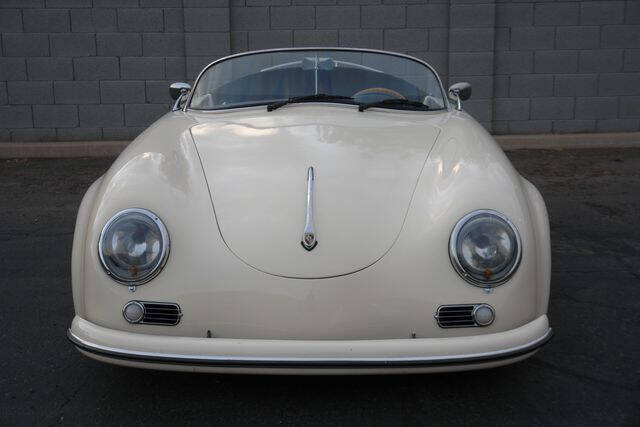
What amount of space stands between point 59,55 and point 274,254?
23.8ft

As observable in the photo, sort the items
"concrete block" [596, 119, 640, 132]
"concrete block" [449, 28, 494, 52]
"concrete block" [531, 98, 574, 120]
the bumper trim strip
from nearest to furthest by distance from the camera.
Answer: the bumper trim strip, "concrete block" [449, 28, 494, 52], "concrete block" [531, 98, 574, 120], "concrete block" [596, 119, 640, 132]

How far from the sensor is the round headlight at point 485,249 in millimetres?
2352

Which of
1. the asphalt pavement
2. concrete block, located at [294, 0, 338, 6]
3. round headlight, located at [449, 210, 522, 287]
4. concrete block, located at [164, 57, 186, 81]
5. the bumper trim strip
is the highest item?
concrete block, located at [294, 0, 338, 6]

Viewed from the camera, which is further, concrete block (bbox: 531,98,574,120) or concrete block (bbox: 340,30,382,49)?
concrete block (bbox: 531,98,574,120)

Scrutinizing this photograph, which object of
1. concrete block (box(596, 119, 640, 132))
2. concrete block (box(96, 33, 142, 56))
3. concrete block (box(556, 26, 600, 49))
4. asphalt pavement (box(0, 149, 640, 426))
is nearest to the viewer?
asphalt pavement (box(0, 149, 640, 426))

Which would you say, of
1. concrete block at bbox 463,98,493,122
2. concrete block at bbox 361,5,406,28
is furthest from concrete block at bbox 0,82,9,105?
concrete block at bbox 463,98,493,122

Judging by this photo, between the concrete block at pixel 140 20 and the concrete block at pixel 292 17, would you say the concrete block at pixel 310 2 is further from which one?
the concrete block at pixel 140 20

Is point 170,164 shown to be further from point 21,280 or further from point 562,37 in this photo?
point 562,37

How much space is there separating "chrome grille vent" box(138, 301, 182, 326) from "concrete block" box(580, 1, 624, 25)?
7.94m

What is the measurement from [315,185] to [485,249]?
2.15ft

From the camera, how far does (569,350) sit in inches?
120

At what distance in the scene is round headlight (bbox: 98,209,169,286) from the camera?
2.36 metres

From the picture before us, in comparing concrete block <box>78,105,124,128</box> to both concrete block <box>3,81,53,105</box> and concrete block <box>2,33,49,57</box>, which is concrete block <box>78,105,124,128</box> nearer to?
concrete block <box>3,81,53,105</box>

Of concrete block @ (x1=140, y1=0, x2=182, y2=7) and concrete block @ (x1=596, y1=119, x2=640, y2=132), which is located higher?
concrete block @ (x1=140, y1=0, x2=182, y2=7)
